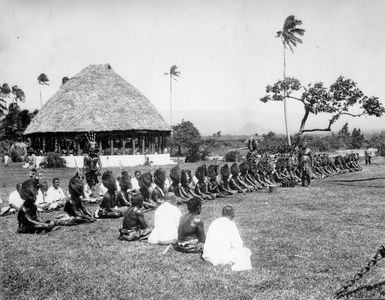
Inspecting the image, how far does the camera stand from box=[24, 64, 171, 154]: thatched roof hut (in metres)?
33.5

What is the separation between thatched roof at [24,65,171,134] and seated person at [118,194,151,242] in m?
24.8

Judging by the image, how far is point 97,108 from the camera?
115 feet

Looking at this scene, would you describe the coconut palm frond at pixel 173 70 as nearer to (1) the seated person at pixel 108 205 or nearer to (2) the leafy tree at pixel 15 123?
(2) the leafy tree at pixel 15 123

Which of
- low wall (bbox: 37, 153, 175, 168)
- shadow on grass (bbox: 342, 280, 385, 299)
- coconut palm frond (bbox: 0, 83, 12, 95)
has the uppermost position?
coconut palm frond (bbox: 0, 83, 12, 95)

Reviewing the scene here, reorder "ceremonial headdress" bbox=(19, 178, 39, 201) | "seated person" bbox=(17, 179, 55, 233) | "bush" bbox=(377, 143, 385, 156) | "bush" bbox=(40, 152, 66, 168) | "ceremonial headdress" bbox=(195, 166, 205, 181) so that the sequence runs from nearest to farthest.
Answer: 1. "ceremonial headdress" bbox=(19, 178, 39, 201)
2. "seated person" bbox=(17, 179, 55, 233)
3. "ceremonial headdress" bbox=(195, 166, 205, 181)
4. "bush" bbox=(40, 152, 66, 168)
5. "bush" bbox=(377, 143, 385, 156)

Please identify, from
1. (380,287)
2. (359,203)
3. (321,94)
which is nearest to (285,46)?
(321,94)

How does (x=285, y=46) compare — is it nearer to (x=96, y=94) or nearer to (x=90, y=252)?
(x=96, y=94)

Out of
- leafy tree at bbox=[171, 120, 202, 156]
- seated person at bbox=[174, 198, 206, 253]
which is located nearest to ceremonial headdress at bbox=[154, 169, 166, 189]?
seated person at bbox=[174, 198, 206, 253]

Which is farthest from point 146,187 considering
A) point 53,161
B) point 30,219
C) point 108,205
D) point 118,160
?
point 53,161

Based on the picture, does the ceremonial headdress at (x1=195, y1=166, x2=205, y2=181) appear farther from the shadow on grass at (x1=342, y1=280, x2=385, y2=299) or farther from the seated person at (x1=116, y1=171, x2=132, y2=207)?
the shadow on grass at (x1=342, y1=280, x2=385, y2=299)

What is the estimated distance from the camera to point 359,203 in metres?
13.0

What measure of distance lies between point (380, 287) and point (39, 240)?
6.77 m

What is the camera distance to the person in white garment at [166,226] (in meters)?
8.37

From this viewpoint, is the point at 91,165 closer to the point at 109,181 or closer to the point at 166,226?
the point at 109,181
